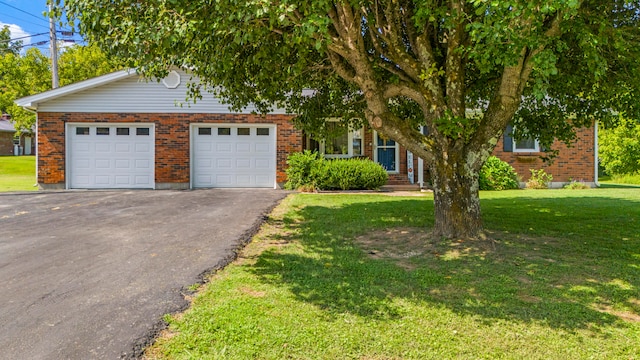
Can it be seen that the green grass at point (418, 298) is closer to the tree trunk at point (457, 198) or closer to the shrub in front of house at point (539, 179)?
the tree trunk at point (457, 198)

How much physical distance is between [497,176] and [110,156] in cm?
1342

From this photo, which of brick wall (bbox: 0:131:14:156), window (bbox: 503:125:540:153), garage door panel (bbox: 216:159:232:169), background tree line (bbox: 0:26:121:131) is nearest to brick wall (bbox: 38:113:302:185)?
garage door panel (bbox: 216:159:232:169)

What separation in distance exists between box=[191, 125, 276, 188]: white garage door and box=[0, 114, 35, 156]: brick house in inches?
1183

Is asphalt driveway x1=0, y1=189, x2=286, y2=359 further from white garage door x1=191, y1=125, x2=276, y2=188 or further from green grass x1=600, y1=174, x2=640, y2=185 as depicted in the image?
green grass x1=600, y1=174, x2=640, y2=185

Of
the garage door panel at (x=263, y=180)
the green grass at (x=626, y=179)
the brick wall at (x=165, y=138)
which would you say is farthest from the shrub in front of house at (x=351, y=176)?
the green grass at (x=626, y=179)

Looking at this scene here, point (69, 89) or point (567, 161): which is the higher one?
point (69, 89)

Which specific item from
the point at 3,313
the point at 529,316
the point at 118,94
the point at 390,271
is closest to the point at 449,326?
the point at 529,316

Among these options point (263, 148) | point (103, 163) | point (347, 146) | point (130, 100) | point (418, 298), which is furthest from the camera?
point (347, 146)

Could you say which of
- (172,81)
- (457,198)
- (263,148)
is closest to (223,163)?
(263,148)

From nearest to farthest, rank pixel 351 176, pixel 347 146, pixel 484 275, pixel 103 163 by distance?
1. pixel 484 275
2. pixel 351 176
3. pixel 103 163
4. pixel 347 146

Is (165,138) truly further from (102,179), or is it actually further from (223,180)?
(102,179)

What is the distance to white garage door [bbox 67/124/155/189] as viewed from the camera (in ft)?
45.4

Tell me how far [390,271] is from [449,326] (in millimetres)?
1453

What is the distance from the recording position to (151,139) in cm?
1404
